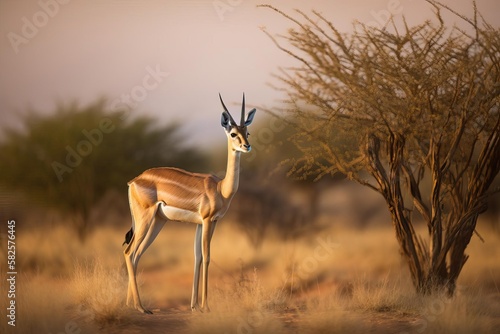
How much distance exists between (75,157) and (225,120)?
24.1 ft

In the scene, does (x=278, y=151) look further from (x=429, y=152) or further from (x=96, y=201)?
(x=429, y=152)

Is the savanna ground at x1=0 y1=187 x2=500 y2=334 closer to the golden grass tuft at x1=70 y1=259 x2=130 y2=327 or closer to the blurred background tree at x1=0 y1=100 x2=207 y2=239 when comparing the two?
the golden grass tuft at x1=70 y1=259 x2=130 y2=327

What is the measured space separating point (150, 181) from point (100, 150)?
7668 mm

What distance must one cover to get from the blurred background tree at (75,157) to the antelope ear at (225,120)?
7.17 metres

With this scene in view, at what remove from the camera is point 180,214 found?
26.3ft

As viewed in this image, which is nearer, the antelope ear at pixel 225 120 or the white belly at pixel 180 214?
the antelope ear at pixel 225 120

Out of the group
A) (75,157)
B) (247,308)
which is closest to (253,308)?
(247,308)

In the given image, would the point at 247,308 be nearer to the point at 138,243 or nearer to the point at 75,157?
the point at 138,243

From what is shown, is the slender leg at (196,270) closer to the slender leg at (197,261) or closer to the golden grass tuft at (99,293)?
the slender leg at (197,261)

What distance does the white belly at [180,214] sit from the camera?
7980 mm

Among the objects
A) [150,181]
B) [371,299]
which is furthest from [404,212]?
[150,181]

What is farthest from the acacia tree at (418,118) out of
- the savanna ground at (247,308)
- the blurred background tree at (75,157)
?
the blurred background tree at (75,157)

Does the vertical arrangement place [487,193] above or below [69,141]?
below

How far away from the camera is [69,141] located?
14703 mm
